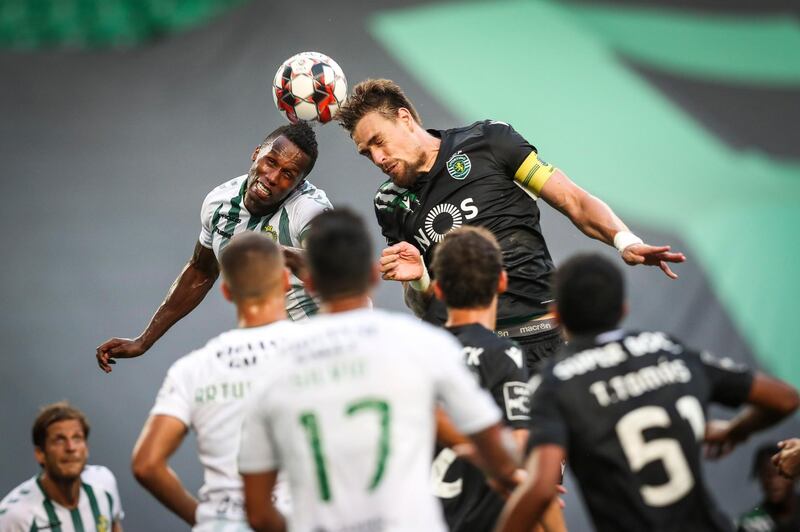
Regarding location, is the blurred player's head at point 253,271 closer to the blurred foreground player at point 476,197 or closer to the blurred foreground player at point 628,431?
the blurred foreground player at point 628,431

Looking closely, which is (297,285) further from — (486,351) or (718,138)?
(718,138)

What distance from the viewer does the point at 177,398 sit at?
3.81 metres

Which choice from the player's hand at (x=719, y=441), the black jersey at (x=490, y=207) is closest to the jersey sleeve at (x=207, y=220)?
the black jersey at (x=490, y=207)

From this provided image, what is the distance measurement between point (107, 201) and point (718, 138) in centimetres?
499

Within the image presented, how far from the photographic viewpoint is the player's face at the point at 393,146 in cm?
Result: 584

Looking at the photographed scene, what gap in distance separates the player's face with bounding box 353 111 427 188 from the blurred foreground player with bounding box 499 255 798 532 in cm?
258

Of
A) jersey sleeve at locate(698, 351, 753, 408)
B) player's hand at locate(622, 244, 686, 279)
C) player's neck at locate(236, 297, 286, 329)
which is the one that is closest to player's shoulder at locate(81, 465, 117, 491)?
player's neck at locate(236, 297, 286, 329)

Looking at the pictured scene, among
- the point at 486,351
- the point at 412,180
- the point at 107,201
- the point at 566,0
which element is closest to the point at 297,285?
the point at 412,180

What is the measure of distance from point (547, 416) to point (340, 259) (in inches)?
29.0

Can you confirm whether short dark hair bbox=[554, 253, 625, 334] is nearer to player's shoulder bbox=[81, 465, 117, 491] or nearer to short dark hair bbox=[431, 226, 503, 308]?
short dark hair bbox=[431, 226, 503, 308]

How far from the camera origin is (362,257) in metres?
3.22

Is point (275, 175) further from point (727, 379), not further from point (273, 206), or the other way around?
point (727, 379)

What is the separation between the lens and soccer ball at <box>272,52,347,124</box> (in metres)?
6.43

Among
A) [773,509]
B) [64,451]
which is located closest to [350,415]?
[64,451]
